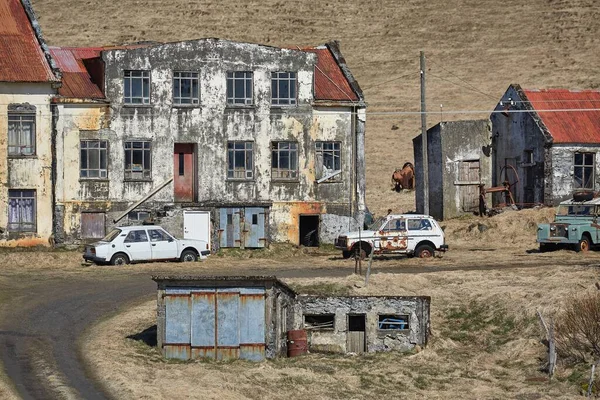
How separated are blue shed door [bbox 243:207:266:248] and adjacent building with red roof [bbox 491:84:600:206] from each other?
13155mm

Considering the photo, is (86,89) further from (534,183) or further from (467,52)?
(467,52)

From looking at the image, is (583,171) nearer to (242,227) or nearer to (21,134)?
(242,227)

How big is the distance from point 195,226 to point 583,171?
56.9 ft

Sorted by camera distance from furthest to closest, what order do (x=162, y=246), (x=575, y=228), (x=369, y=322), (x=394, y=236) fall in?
(x=575, y=228)
(x=394, y=236)
(x=162, y=246)
(x=369, y=322)

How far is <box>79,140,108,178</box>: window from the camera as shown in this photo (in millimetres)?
52406

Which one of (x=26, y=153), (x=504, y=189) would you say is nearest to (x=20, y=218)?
(x=26, y=153)

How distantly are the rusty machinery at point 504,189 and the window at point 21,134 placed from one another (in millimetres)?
21064

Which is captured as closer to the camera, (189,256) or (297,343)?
(297,343)

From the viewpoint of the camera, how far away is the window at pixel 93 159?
52.4 meters

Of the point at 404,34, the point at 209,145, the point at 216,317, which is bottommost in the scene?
the point at 216,317

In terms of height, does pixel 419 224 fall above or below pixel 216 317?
above

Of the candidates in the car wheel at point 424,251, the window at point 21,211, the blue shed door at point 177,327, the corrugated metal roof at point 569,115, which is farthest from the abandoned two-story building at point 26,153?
the corrugated metal roof at point 569,115

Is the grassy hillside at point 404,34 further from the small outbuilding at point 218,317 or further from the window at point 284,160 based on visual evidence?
the small outbuilding at point 218,317

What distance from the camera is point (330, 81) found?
55062mm
